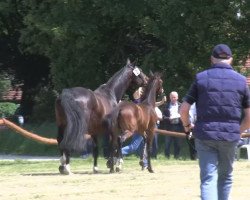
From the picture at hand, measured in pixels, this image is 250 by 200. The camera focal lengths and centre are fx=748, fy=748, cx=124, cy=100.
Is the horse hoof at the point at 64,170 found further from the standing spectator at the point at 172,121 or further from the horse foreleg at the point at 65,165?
the standing spectator at the point at 172,121

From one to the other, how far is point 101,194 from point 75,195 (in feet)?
1.37

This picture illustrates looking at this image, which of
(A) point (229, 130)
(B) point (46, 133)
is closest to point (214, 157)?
(A) point (229, 130)

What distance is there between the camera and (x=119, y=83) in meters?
17.0

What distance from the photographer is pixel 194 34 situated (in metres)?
27.5

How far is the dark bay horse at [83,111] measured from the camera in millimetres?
15164

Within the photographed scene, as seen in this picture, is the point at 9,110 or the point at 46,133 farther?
the point at 9,110

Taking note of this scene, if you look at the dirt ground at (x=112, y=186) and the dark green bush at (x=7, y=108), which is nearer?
the dirt ground at (x=112, y=186)

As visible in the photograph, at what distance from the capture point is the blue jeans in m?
8.11

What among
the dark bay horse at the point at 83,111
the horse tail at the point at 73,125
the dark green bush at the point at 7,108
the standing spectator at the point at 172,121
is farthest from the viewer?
the dark green bush at the point at 7,108

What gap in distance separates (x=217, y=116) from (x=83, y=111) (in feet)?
24.9

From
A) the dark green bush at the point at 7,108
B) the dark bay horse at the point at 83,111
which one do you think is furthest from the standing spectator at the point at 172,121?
the dark green bush at the point at 7,108

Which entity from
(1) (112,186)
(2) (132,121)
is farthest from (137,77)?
(1) (112,186)

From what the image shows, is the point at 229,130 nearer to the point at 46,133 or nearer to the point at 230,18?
the point at 230,18

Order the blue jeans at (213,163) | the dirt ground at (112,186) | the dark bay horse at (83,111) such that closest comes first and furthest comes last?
the blue jeans at (213,163) → the dirt ground at (112,186) → the dark bay horse at (83,111)
